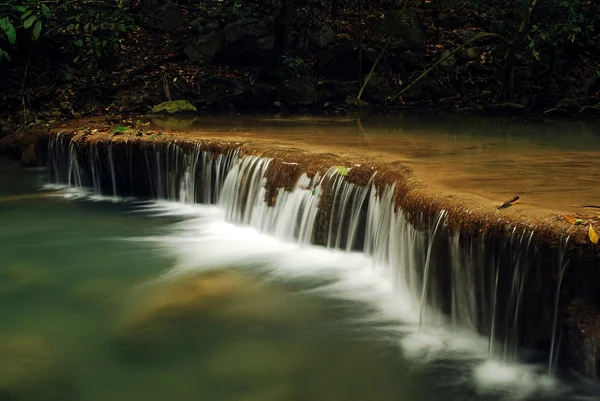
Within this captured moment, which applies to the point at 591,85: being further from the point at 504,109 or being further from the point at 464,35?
the point at 464,35

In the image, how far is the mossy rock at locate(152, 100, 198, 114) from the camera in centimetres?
1736

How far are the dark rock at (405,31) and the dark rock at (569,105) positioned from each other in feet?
18.9

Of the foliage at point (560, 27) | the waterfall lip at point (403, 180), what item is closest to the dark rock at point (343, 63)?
the foliage at point (560, 27)

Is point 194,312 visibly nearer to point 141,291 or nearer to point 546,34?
point 141,291

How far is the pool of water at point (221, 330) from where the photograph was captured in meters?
5.04

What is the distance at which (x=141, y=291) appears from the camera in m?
7.21

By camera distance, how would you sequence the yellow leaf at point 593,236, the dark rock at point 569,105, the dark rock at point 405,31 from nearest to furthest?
the yellow leaf at point 593,236 < the dark rock at point 569,105 < the dark rock at point 405,31

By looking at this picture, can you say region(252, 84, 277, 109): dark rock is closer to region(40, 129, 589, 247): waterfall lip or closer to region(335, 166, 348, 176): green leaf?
region(40, 129, 589, 247): waterfall lip

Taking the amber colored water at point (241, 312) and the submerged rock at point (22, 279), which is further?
the submerged rock at point (22, 279)

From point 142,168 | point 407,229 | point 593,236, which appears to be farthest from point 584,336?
point 142,168

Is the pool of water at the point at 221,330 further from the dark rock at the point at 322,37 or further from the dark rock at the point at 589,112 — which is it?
the dark rock at the point at 322,37

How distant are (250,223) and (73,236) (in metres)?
2.48

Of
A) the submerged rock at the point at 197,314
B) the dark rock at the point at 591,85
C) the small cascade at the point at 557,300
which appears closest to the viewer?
the small cascade at the point at 557,300

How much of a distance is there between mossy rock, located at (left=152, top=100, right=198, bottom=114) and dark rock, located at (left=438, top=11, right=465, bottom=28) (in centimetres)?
967
